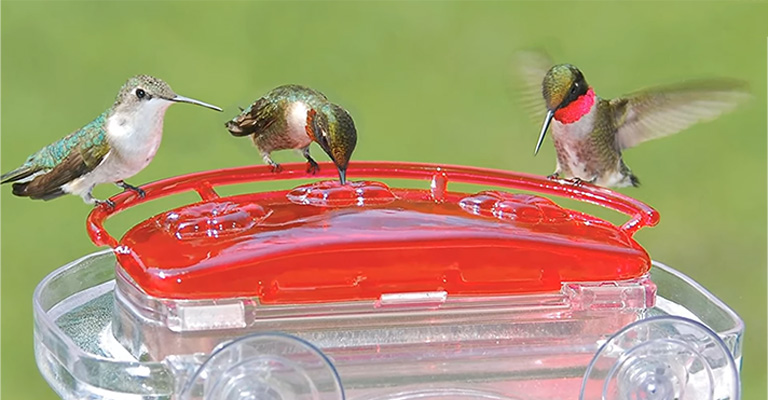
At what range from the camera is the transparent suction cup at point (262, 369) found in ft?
6.00

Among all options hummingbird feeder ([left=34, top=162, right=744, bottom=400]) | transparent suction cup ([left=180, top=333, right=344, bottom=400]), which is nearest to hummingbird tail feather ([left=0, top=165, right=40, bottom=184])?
hummingbird feeder ([left=34, top=162, right=744, bottom=400])

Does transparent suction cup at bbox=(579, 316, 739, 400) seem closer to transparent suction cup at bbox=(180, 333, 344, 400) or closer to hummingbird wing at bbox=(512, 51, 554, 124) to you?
transparent suction cup at bbox=(180, 333, 344, 400)

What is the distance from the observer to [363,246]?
2010mm

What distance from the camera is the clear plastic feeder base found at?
6.06 feet

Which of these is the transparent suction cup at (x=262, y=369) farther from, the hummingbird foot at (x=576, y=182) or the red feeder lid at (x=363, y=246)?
the hummingbird foot at (x=576, y=182)

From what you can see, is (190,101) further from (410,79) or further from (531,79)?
(410,79)

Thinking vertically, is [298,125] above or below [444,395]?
above

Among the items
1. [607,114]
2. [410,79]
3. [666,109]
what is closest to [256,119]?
[607,114]

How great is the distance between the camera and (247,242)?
2.03m

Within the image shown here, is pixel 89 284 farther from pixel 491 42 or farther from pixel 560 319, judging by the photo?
pixel 491 42

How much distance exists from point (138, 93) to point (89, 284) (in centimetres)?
44

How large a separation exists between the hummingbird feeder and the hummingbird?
146 mm

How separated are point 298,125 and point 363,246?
1.60ft

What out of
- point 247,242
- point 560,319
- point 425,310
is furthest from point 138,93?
point 560,319
